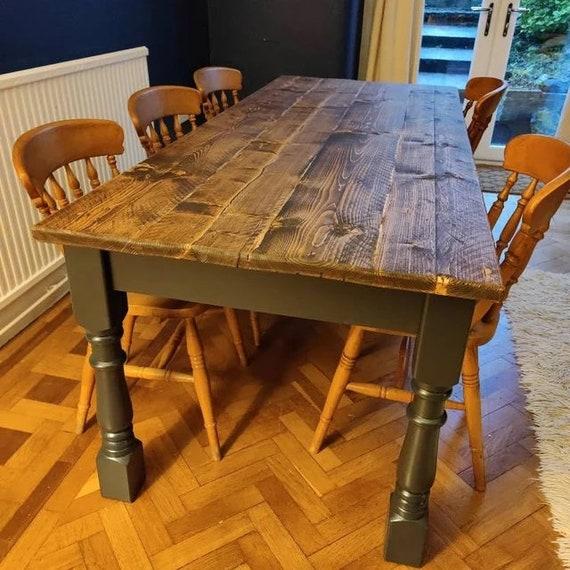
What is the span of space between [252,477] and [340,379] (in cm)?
36

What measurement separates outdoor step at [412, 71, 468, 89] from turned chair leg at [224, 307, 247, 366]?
297 centimetres

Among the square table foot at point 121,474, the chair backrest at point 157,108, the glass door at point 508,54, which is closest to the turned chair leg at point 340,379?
the square table foot at point 121,474

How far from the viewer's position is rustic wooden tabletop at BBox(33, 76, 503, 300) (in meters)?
0.96

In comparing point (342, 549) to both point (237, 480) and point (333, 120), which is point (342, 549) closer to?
point (237, 480)

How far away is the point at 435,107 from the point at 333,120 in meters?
0.47

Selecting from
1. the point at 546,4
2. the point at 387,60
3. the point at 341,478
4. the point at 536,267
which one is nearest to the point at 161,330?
the point at 341,478

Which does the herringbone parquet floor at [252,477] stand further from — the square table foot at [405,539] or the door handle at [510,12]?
the door handle at [510,12]

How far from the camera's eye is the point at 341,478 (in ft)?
4.92

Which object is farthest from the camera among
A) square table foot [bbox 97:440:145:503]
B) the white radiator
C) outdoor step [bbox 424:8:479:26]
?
outdoor step [bbox 424:8:479:26]

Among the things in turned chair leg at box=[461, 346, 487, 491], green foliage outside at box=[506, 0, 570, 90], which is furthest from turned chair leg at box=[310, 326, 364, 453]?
green foliage outside at box=[506, 0, 570, 90]

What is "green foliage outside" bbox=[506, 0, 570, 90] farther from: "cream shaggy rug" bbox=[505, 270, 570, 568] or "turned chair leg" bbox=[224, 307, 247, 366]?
"turned chair leg" bbox=[224, 307, 247, 366]

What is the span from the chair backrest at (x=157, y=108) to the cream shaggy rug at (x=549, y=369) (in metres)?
1.47

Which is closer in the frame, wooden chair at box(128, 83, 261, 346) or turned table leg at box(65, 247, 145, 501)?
turned table leg at box(65, 247, 145, 501)

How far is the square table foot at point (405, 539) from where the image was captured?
1.23 m
